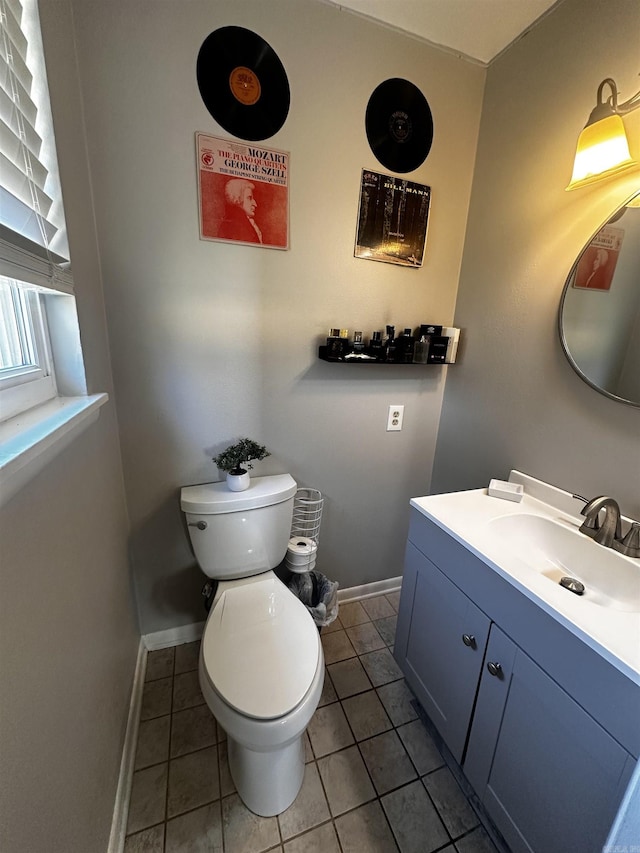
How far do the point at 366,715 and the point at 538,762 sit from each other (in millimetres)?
667

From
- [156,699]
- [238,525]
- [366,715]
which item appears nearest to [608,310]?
[238,525]

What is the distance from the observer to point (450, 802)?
1032mm

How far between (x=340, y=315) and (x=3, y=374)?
108cm

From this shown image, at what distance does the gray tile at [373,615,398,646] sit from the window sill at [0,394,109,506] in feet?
5.08

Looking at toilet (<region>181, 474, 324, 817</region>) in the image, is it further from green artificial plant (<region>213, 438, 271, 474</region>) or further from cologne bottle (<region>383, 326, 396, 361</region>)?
cologne bottle (<region>383, 326, 396, 361</region>)

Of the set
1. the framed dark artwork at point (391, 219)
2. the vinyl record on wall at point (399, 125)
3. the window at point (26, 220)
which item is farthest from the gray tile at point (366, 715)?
the vinyl record on wall at point (399, 125)

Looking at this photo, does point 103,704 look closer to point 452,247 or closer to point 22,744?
point 22,744

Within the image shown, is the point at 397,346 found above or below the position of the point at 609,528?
above

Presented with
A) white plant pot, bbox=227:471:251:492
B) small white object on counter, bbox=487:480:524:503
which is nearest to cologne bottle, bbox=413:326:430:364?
small white object on counter, bbox=487:480:524:503

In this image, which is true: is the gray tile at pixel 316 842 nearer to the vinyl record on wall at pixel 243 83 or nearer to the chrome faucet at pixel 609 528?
the chrome faucet at pixel 609 528

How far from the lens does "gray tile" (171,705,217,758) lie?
3.77ft

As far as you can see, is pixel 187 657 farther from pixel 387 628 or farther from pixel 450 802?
pixel 450 802

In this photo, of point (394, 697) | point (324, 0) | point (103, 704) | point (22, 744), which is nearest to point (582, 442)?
point (394, 697)

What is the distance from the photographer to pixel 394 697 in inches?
52.5
